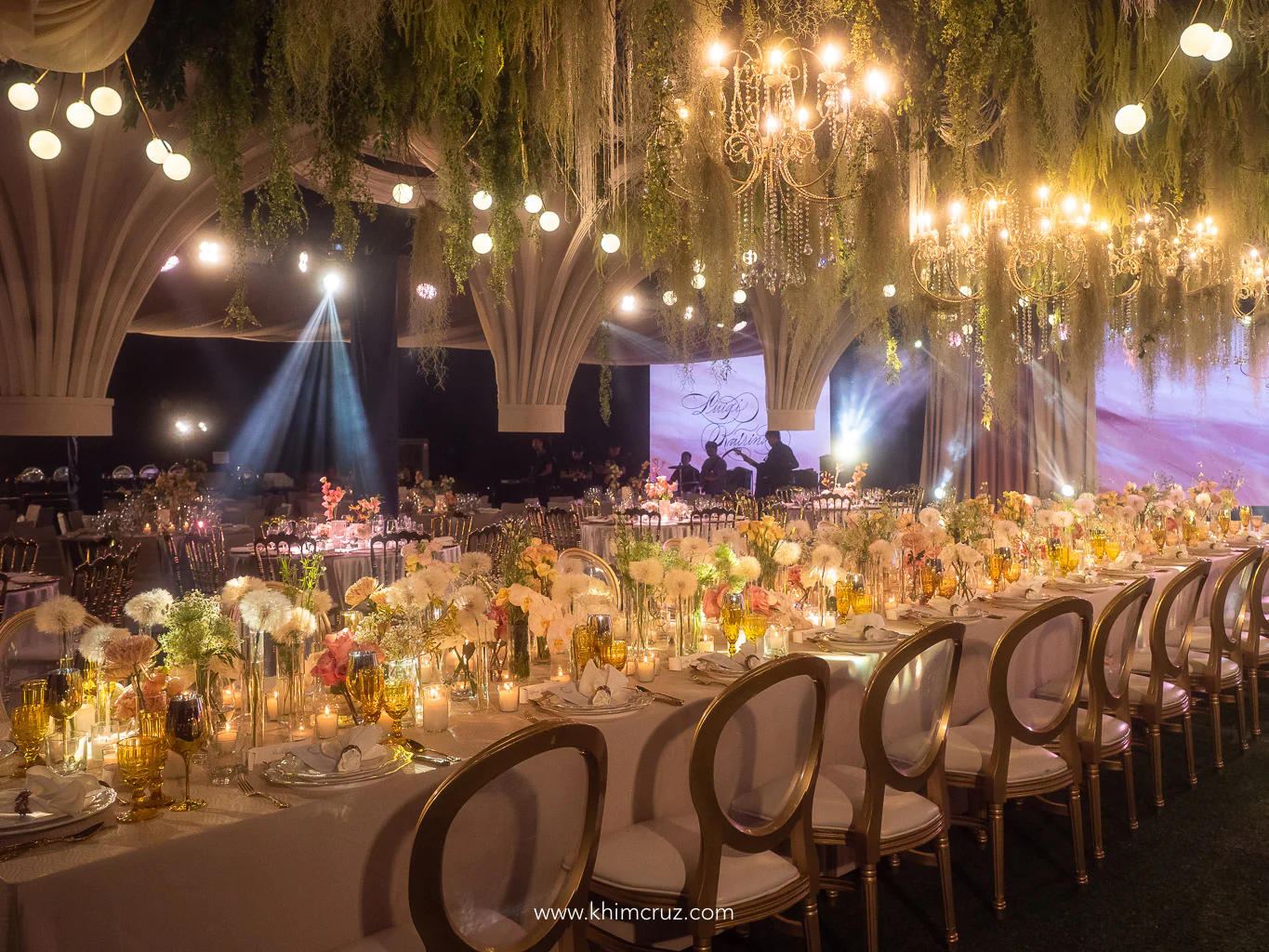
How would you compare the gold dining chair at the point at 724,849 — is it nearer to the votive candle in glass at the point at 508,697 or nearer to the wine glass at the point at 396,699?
the votive candle in glass at the point at 508,697

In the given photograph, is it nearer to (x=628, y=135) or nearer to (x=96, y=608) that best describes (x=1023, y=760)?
(x=628, y=135)

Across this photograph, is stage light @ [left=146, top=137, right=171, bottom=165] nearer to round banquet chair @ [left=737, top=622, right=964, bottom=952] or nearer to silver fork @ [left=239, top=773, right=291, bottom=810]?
silver fork @ [left=239, top=773, right=291, bottom=810]

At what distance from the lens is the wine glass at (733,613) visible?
11.3ft

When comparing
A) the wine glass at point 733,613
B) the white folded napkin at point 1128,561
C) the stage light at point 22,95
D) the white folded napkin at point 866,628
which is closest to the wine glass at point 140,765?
the wine glass at point 733,613

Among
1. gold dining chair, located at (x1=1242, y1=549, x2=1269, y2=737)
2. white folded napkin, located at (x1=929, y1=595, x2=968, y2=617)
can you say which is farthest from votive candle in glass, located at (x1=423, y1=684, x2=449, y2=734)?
gold dining chair, located at (x1=1242, y1=549, x2=1269, y2=737)

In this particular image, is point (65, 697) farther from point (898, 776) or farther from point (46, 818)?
point (898, 776)

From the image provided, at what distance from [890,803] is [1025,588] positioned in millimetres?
2448

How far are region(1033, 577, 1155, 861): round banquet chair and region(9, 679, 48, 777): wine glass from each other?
3.47 meters

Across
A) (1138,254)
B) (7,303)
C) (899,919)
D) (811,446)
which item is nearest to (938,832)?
(899,919)

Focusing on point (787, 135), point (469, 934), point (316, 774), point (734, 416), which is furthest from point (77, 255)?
point (734, 416)

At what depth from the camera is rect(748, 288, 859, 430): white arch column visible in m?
15.1

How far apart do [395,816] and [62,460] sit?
50.8ft

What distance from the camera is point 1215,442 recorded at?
1130 centimetres

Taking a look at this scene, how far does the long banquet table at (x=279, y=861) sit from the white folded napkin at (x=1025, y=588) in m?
2.62
